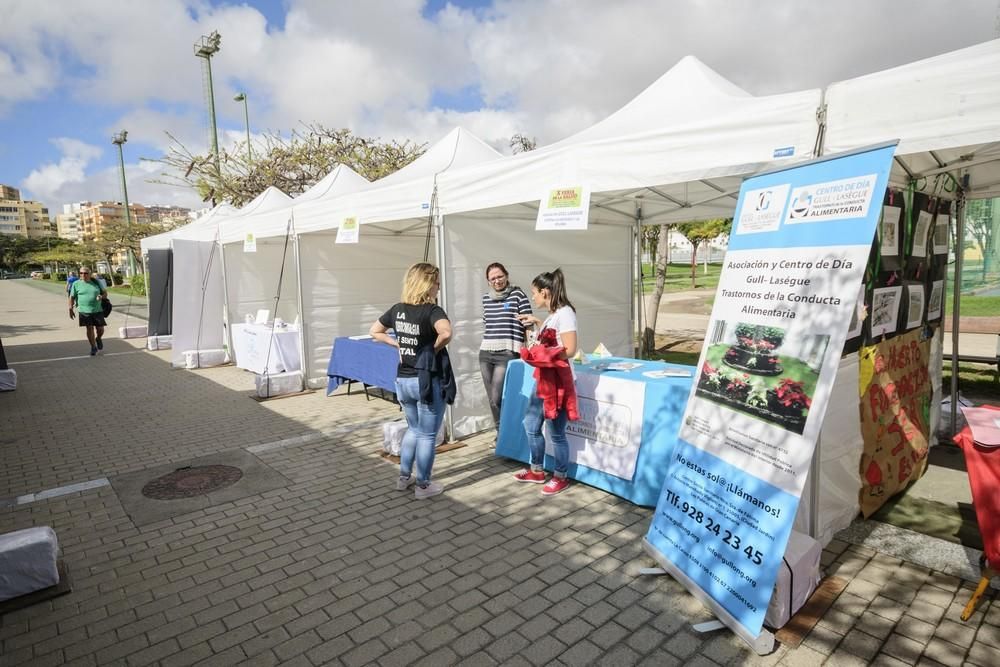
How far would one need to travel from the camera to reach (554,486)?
13.1 ft

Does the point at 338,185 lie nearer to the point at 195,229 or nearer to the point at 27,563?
the point at 195,229

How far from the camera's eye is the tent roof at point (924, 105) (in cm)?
224

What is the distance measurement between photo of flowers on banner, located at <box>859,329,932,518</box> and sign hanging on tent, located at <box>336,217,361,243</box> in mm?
4890

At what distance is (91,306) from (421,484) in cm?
1042

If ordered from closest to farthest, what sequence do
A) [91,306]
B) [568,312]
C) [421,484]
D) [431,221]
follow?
[568,312], [421,484], [431,221], [91,306]

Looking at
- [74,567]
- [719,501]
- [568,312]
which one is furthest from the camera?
[568,312]

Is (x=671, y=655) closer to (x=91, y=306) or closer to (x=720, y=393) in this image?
(x=720, y=393)

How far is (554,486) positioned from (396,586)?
145 cm

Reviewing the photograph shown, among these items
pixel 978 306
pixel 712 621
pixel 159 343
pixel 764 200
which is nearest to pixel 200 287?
pixel 159 343

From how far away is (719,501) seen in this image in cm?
253

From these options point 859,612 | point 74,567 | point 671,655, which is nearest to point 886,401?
point 859,612

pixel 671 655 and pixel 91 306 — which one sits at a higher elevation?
pixel 91 306

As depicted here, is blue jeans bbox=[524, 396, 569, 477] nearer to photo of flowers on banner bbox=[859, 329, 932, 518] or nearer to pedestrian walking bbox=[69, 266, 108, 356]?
photo of flowers on banner bbox=[859, 329, 932, 518]

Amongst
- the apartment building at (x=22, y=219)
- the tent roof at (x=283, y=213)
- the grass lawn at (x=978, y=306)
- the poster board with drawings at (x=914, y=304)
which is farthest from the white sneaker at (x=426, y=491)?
the apartment building at (x=22, y=219)
